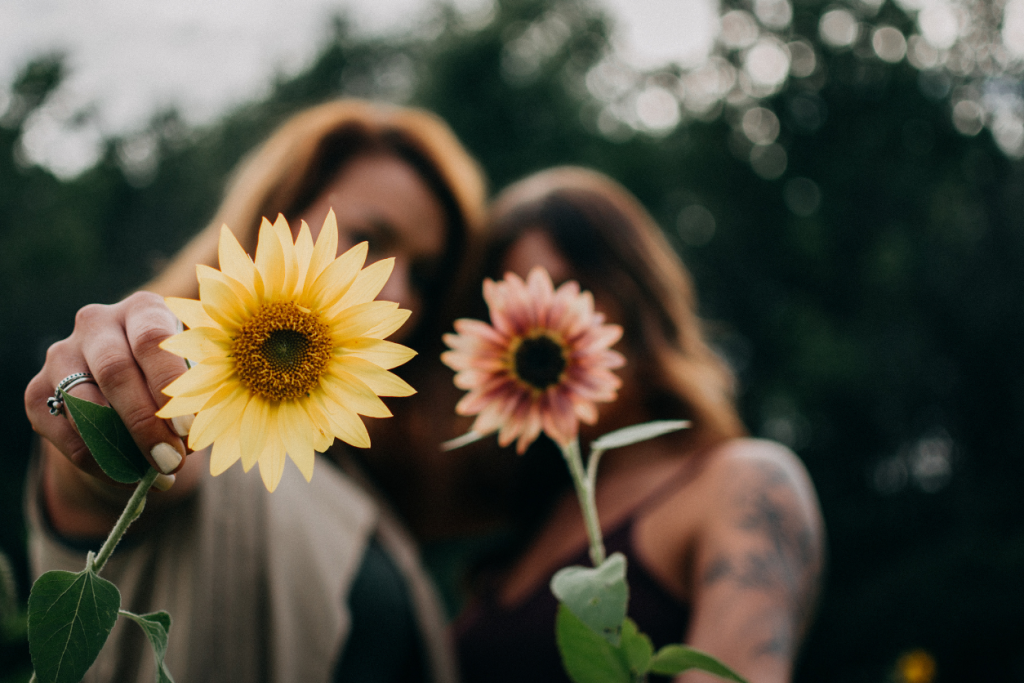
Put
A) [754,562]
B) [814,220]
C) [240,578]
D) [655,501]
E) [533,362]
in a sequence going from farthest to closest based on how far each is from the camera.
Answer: [814,220] → [655,501] → [754,562] → [240,578] → [533,362]

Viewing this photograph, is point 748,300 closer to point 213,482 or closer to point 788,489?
point 788,489

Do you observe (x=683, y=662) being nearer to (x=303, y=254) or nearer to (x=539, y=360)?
(x=539, y=360)

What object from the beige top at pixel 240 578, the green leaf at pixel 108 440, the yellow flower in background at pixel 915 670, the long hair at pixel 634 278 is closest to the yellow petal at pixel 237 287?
the green leaf at pixel 108 440

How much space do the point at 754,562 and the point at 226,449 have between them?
54.6 inches

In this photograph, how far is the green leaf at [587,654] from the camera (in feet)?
1.67

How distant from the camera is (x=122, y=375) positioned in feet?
1.55

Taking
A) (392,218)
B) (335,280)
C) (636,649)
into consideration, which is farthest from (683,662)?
(392,218)

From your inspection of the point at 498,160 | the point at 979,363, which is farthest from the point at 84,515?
the point at 979,363

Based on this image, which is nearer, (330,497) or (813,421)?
(330,497)

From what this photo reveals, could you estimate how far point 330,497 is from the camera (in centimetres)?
178

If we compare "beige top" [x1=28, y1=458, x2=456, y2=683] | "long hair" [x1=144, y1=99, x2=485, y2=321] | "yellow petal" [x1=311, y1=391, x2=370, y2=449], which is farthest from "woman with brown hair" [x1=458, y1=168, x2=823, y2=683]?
"yellow petal" [x1=311, y1=391, x2=370, y2=449]

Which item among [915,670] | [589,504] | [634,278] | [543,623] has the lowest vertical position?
[915,670]

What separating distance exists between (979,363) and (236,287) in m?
11.5

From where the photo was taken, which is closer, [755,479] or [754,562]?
[754,562]
